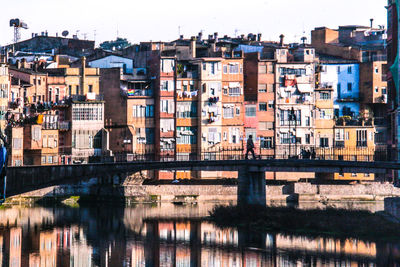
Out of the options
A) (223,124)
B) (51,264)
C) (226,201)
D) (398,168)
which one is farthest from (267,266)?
(223,124)

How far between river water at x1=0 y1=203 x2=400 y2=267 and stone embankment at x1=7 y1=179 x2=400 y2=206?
48.0ft

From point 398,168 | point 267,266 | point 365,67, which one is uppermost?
point 365,67

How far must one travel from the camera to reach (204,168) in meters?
91.6

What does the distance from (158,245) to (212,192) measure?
1341 inches

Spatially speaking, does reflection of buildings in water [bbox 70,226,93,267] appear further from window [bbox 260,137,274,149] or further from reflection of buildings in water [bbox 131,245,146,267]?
window [bbox 260,137,274,149]

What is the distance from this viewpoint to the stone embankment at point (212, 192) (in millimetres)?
103250

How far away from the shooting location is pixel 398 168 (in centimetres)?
7812

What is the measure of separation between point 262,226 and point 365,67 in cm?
5028

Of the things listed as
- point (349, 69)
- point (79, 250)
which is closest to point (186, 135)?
point (349, 69)

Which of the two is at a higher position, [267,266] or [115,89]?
[115,89]

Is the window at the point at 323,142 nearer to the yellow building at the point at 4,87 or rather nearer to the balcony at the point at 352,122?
the balcony at the point at 352,122

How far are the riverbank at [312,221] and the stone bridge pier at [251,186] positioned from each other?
119 cm

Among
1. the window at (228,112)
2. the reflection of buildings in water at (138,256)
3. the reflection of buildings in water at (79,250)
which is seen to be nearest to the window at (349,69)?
the window at (228,112)

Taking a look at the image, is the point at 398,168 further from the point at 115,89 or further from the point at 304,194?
the point at 115,89
